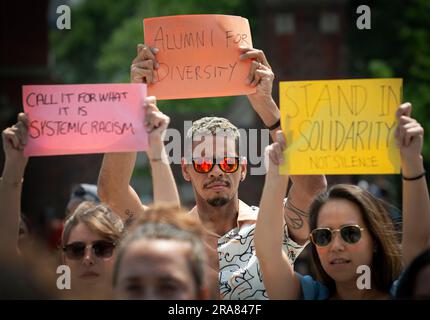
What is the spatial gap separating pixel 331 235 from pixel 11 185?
4.25 feet

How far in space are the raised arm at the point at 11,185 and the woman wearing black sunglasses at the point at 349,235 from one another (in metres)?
0.99

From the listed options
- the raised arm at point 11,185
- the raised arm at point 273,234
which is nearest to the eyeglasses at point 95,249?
the raised arm at point 11,185

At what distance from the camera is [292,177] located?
15.7 feet

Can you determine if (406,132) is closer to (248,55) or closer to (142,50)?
(248,55)

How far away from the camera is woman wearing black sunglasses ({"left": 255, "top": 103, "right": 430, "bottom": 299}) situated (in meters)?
4.02

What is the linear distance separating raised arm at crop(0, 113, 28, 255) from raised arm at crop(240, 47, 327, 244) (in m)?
1.09

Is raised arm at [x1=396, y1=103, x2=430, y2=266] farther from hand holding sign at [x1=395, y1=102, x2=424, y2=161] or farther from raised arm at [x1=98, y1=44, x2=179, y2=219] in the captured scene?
raised arm at [x1=98, y1=44, x2=179, y2=219]

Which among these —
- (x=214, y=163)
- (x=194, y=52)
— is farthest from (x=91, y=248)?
(x=194, y=52)

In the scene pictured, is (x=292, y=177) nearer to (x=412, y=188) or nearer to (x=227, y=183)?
(x=227, y=183)

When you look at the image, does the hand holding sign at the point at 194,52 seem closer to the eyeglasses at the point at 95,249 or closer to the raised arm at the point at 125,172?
the raised arm at the point at 125,172
